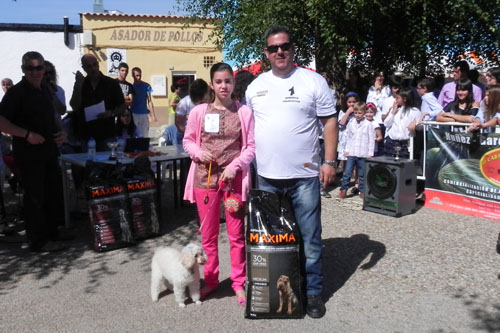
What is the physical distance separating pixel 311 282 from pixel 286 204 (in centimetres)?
66

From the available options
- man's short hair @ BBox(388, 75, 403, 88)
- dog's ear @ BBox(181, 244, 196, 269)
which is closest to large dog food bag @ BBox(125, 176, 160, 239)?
dog's ear @ BBox(181, 244, 196, 269)

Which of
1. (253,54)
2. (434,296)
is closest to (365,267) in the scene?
(434,296)

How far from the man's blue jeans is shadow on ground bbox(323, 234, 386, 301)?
36 centimetres

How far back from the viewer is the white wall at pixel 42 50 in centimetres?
1962

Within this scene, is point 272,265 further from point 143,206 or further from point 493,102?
point 493,102

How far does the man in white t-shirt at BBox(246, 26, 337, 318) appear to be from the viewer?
11.7 feet

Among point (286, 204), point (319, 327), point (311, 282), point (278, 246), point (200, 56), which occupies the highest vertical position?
point (200, 56)

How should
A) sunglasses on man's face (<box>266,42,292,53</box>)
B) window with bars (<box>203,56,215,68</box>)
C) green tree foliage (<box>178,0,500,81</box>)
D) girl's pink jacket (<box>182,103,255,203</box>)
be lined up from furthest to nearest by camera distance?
window with bars (<box>203,56,215,68</box>), green tree foliage (<box>178,0,500,81</box>), girl's pink jacket (<box>182,103,255,203</box>), sunglasses on man's face (<box>266,42,292,53</box>)

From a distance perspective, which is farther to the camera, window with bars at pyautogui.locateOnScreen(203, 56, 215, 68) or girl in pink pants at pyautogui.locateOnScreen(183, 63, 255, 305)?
window with bars at pyautogui.locateOnScreen(203, 56, 215, 68)

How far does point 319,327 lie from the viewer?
11.7ft

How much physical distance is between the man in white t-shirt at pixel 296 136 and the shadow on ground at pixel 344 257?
0.60 m

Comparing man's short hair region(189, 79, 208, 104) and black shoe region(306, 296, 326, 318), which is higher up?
man's short hair region(189, 79, 208, 104)

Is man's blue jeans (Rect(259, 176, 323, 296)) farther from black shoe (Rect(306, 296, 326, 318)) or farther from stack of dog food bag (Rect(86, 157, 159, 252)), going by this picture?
stack of dog food bag (Rect(86, 157, 159, 252))

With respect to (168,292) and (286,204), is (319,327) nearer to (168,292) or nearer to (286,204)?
(286,204)
